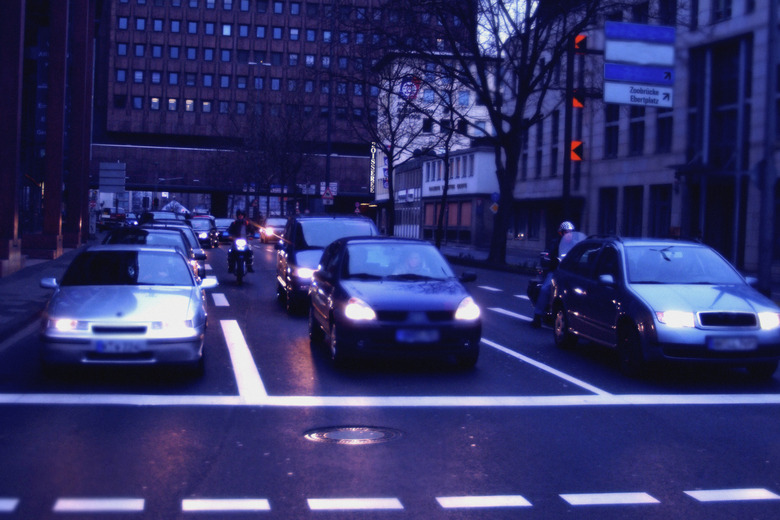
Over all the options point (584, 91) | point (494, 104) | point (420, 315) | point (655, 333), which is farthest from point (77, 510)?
point (494, 104)

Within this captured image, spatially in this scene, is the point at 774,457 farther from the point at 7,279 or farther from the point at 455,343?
the point at 7,279

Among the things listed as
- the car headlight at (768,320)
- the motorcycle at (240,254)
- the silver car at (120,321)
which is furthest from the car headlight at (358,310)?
the motorcycle at (240,254)

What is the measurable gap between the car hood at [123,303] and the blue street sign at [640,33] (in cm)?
1628

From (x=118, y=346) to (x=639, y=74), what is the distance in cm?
1773

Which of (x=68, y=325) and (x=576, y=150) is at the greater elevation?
(x=576, y=150)

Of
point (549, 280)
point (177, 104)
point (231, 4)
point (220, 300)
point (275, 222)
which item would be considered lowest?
point (220, 300)

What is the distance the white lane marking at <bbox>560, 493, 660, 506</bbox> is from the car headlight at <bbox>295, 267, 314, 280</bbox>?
1126 centimetres

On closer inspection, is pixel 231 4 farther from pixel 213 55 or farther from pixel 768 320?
pixel 768 320

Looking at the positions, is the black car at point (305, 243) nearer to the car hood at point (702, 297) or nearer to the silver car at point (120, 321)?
the silver car at point (120, 321)

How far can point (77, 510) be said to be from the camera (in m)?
5.60

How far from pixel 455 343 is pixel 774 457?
4.29 metres

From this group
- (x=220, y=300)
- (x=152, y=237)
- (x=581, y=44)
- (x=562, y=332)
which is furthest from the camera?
(x=581, y=44)

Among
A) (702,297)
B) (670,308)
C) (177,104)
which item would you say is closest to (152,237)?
(670,308)

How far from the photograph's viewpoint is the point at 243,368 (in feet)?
36.9
